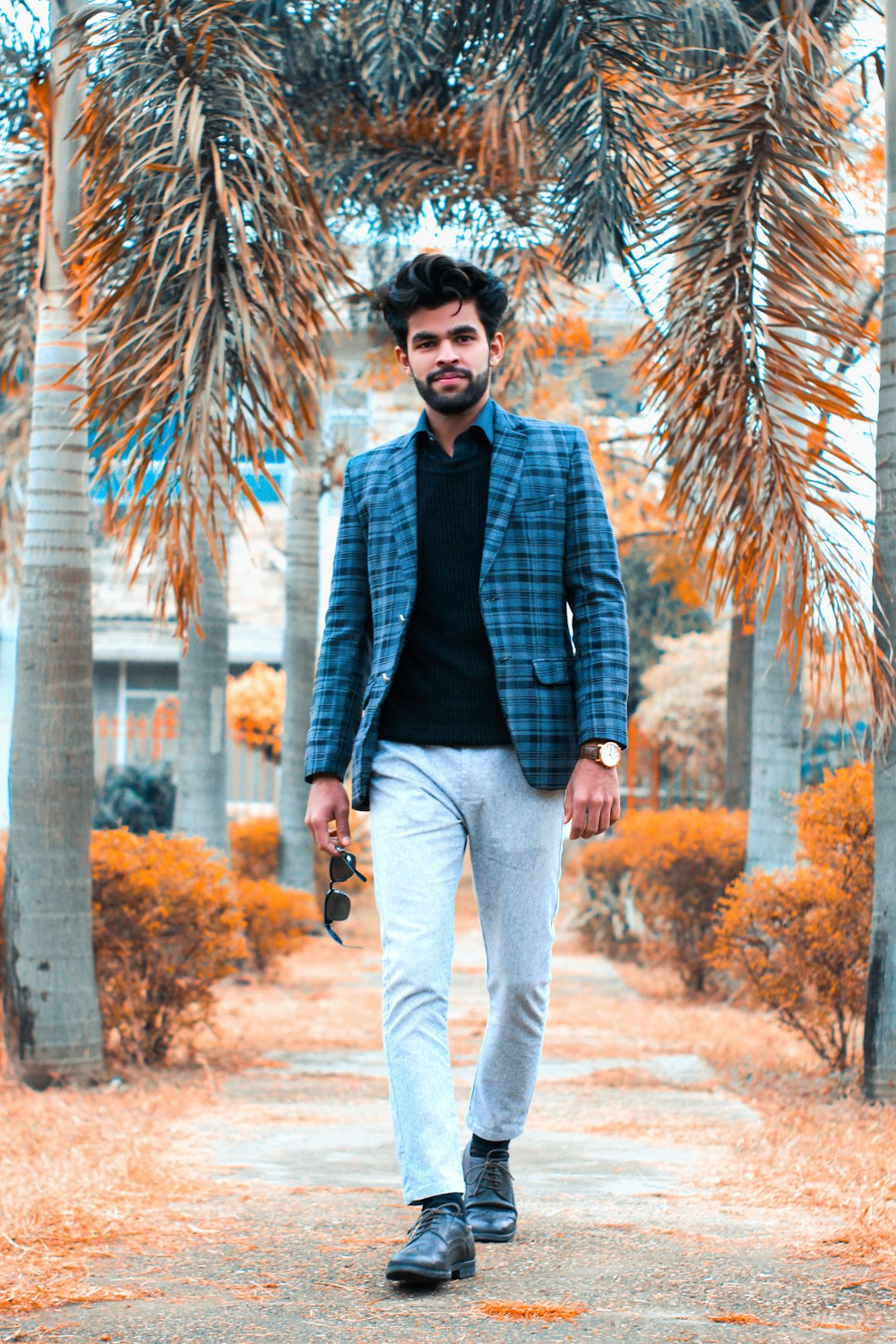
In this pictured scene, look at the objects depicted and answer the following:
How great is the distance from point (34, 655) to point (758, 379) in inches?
118

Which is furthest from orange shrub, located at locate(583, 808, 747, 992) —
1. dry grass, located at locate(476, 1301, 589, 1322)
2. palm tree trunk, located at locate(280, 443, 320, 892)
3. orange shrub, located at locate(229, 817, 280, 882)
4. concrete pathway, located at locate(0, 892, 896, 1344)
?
dry grass, located at locate(476, 1301, 589, 1322)

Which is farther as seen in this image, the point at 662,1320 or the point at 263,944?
the point at 263,944

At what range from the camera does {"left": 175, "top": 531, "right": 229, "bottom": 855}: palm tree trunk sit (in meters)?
10.5

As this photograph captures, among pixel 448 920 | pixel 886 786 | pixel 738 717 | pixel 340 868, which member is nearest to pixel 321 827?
pixel 340 868

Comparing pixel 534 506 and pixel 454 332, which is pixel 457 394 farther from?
pixel 534 506

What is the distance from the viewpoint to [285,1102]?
638cm

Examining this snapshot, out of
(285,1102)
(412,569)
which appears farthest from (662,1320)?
(285,1102)

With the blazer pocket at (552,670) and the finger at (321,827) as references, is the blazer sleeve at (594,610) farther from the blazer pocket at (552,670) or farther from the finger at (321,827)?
the finger at (321,827)

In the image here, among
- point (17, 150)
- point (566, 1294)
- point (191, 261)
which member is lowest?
point (566, 1294)

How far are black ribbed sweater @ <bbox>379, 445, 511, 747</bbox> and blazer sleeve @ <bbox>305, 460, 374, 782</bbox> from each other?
149 mm

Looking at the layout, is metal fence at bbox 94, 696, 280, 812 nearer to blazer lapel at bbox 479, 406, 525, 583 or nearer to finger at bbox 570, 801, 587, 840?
blazer lapel at bbox 479, 406, 525, 583

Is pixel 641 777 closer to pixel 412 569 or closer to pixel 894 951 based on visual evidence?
pixel 894 951

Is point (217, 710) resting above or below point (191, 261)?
below

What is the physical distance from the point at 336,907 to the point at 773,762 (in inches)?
211
